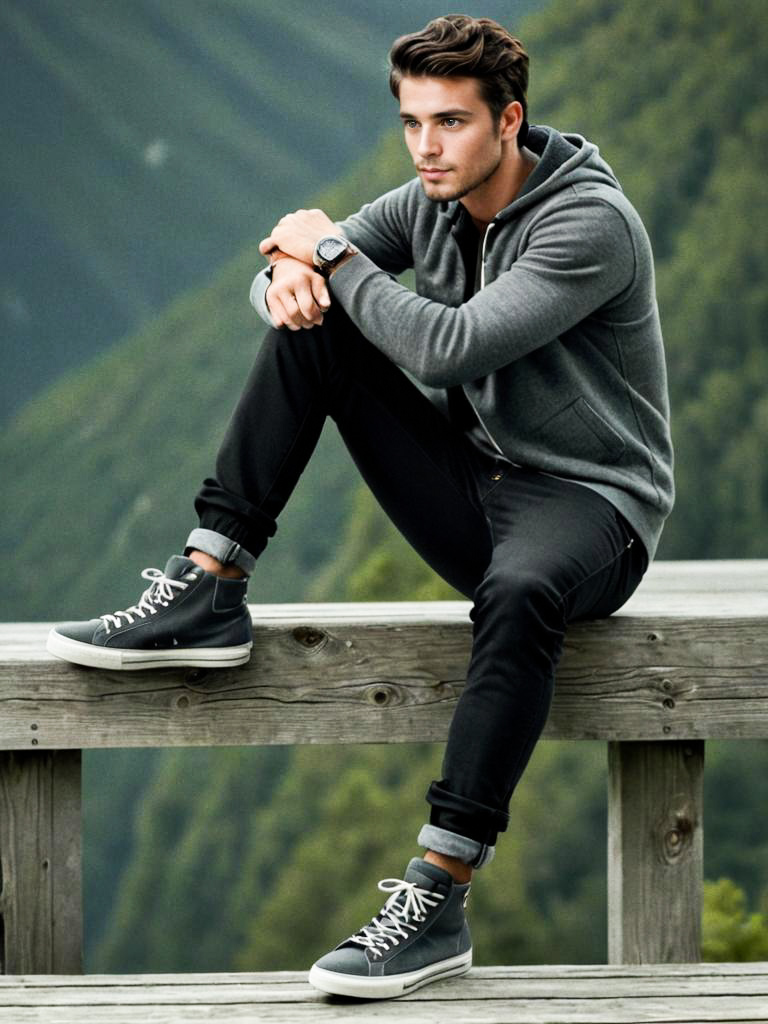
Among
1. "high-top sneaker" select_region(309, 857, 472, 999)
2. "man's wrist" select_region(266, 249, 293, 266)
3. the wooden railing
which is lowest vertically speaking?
"high-top sneaker" select_region(309, 857, 472, 999)

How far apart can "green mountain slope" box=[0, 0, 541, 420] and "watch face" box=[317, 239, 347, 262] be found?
36.9 feet

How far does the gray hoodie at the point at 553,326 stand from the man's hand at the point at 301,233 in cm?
8

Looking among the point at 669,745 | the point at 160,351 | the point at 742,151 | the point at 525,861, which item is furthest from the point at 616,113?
the point at 669,745

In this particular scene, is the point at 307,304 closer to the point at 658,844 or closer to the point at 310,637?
the point at 310,637

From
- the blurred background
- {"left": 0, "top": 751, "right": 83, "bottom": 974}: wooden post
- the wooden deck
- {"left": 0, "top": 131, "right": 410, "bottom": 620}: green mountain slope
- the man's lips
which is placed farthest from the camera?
{"left": 0, "top": 131, "right": 410, "bottom": 620}: green mountain slope

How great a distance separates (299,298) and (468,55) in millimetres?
383

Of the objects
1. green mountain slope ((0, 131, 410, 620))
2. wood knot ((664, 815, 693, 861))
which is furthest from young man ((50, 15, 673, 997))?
green mountain slope ((0, 131, 410, 620))

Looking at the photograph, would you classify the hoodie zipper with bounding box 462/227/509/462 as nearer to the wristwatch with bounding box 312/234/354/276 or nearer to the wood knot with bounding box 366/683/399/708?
the wristwatch with bounding box 312/234/354/276

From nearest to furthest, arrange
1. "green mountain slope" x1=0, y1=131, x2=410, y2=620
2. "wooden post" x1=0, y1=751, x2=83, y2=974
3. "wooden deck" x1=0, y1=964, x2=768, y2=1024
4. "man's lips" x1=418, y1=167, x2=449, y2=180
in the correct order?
"wooden deck" x1=0, y1=964, x2=768, y2=1024 → "man's lips" x1=418, y1=167, x2=449, y2=180 → "wooden post" x1=0, y1=751, x2=83, y2=974 → "green mountain slope" x1=0, y1=131, x2=410, y2=620

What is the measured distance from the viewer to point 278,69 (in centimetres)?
1291

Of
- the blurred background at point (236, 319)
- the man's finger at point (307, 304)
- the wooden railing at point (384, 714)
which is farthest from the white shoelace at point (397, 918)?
the blurred background at point (236, 319)

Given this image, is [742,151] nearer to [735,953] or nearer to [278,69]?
[278,69]

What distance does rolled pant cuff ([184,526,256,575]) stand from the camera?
1893 mm

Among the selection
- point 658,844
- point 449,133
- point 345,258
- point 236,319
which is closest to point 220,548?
point 345,258
